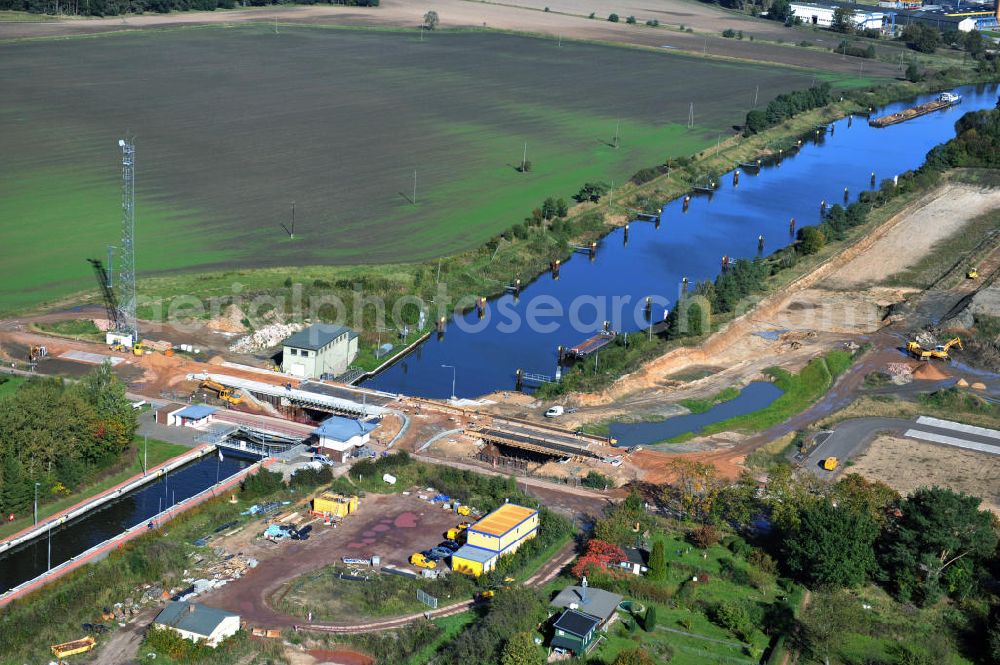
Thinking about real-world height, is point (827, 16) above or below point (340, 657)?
above

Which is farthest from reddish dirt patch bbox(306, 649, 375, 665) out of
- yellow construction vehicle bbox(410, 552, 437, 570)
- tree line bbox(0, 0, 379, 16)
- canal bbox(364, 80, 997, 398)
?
tree line bbox(0, 0, 379, 16)

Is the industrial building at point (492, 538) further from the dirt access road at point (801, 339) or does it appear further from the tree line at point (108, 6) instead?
the tree line at point (108, 6)

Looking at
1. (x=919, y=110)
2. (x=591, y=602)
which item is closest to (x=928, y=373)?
(x=591, y=602)

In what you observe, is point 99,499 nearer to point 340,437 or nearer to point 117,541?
point 117,541

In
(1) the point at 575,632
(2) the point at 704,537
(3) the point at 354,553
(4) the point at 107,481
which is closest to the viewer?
(1) the point at 575,632

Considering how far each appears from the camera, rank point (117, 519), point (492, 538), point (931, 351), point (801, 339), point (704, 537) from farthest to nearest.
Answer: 1. point (801, 339)
2. point (931, 351)
3. point (117, 519)
4. point (704, 537)
5. point (492, 538)

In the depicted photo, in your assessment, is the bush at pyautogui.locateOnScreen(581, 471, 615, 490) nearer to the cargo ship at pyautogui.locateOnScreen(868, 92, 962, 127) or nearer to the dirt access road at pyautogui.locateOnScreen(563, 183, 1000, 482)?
the dirt access road at pyautogui.locateOnScreen(563, 183, 1000, 482)

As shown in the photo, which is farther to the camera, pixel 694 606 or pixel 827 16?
pixel 827 16
